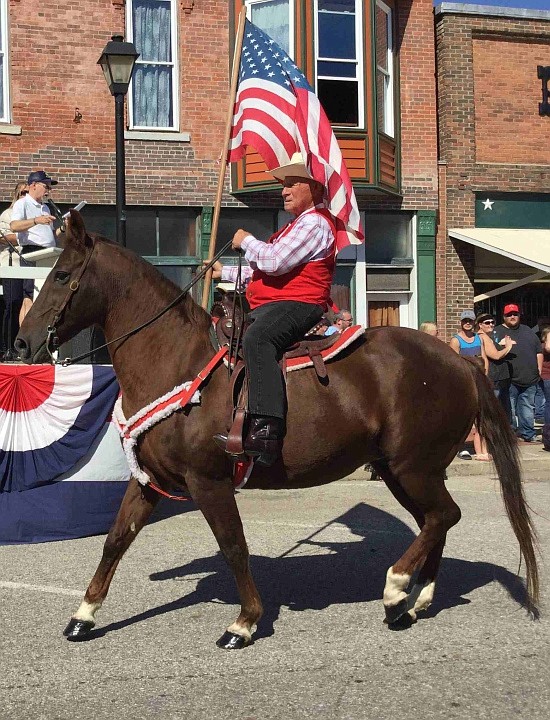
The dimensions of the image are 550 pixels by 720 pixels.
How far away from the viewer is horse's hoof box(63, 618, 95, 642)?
5.59m

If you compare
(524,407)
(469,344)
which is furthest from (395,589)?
(524,407)

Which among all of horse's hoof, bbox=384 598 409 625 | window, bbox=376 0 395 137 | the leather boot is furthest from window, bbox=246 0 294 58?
horse's hoof, bbox=384 598 409 625

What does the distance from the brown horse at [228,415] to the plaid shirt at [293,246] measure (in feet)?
1.82

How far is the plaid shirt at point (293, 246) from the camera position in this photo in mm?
5633

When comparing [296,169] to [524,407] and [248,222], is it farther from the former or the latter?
[248,222]

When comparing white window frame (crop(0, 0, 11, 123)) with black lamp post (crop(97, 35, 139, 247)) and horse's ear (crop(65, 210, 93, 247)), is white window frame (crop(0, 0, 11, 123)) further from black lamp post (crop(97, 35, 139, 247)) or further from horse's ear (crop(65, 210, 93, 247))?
horse's ear (crop(65, 210, 93, 247))

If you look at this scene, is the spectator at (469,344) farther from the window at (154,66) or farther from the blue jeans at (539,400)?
the window at (154,66)

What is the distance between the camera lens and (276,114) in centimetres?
823

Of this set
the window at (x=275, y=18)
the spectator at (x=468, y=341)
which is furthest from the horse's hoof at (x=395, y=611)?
the window at (x=275, y=18)

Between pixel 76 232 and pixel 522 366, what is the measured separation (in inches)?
406

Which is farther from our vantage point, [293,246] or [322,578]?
[322,578]

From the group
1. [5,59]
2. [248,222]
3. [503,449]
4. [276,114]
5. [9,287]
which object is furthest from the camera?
[248,222]

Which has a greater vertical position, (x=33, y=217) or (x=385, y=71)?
(x=385, y=71)

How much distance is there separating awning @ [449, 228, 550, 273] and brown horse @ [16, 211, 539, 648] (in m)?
12.3
